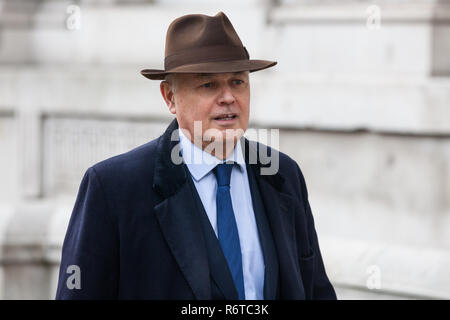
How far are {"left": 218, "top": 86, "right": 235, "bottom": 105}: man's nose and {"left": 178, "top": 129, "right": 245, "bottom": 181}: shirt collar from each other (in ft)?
0.71

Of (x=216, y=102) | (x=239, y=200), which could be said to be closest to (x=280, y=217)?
(x=239, y=200)

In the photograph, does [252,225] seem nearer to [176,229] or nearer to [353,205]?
[176,229]

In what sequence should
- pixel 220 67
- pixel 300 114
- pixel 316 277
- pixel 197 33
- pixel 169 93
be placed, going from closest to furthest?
pixel 220 67 < pixel 197 33 < pixel 169 93 < pixel 316 277 < pixel 300 114

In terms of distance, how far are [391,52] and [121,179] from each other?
3655 mm

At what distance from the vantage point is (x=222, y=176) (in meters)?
2.91

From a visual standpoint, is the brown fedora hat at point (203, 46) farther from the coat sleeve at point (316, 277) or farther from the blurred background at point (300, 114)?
the blurred background at point (300, 114)

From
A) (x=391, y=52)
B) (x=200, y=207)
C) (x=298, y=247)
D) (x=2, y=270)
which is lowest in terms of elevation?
(x=2, y=270)

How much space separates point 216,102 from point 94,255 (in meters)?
0.66

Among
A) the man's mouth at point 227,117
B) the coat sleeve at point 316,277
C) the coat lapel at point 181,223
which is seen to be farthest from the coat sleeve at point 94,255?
the coat sleeve at point 316,277

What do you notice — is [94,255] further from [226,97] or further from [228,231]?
[226,97]

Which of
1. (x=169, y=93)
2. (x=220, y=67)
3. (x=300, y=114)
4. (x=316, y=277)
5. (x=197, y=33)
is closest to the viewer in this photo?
(x=220, y=67)

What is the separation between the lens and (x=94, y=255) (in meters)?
2.77

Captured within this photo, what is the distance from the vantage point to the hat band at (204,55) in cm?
284

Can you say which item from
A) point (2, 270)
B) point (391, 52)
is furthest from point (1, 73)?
point (391, 52)
